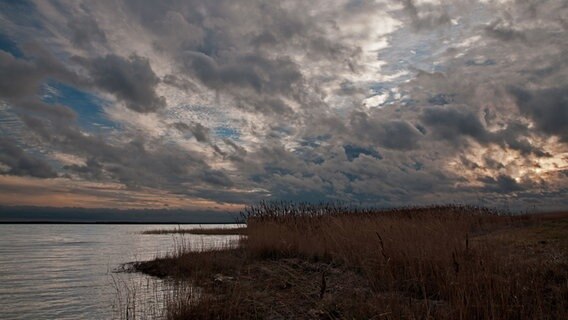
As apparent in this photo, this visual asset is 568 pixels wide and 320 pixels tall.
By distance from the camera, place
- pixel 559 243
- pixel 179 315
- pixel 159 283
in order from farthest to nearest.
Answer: pixel 159 283, pixel 559 243, pixel 179 315

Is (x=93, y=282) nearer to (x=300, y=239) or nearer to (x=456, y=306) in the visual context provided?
(x=300, y=239)

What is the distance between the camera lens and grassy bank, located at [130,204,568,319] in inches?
261

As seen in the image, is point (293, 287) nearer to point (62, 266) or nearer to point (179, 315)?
point (179, 315)

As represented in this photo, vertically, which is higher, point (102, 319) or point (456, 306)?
point (456, 306)

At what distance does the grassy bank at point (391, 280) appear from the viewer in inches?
261

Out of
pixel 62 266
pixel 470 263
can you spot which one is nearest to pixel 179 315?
pixel 470 263

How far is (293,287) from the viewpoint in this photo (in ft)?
34.4

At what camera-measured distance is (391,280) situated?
9180 mm

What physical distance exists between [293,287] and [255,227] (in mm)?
11010

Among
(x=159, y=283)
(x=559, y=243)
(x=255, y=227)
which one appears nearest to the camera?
(x=559, y=243)

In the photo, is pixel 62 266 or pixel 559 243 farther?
pixel 62 266

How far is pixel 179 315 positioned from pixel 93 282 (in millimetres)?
10904

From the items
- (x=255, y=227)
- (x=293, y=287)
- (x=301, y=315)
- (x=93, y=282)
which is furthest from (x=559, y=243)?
(x=93, y=282)

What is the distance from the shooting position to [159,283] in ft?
Result: 51.6
